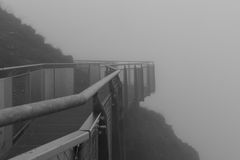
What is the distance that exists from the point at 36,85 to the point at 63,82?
125 inches

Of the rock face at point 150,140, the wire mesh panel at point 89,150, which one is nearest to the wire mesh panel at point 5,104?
the wire mesh panel at point 89,150

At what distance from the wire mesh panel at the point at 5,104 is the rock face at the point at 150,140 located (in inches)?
439

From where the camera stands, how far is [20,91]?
8383 millimetres

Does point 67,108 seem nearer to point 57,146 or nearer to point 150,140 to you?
point 57,146

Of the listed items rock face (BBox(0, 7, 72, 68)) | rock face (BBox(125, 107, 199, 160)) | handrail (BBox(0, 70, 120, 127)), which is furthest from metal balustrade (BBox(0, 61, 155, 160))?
rock face (BBox(0, 7, 72, 68))

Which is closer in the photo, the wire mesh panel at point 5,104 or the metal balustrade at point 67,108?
the metal balustrade at point 67,108

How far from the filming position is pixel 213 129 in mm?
131250

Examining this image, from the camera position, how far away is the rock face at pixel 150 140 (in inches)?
846

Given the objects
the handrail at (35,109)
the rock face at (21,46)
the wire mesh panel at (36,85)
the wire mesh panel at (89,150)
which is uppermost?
the rock face at (21,46)

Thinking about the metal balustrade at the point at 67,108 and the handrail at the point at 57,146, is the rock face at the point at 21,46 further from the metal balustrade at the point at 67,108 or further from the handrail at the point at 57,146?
the handrail at the point at 57,146

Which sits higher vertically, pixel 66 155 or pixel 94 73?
pixel 94 73

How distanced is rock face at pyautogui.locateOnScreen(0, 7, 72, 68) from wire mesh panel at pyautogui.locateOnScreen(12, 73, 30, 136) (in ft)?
39.7

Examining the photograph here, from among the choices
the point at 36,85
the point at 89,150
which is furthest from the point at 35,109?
the point at 36,85

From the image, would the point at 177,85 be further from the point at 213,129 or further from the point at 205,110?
the point at 213,129
